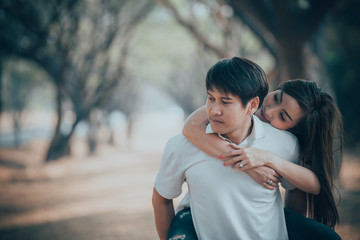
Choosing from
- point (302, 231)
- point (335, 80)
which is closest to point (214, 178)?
point (302, 231)

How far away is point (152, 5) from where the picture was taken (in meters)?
12.3

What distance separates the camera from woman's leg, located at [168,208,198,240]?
181 cm

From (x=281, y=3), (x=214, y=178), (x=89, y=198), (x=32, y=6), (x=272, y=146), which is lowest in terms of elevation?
(x=89, y=198)

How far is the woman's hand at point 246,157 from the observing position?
1716 millimetres

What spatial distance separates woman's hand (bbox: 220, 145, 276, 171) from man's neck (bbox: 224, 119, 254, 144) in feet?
0.54

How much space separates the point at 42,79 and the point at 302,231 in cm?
2229

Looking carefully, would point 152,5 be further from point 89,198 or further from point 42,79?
point 42,79

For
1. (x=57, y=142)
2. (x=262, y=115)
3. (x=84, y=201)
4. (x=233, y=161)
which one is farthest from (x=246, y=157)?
(x=57, y=142)

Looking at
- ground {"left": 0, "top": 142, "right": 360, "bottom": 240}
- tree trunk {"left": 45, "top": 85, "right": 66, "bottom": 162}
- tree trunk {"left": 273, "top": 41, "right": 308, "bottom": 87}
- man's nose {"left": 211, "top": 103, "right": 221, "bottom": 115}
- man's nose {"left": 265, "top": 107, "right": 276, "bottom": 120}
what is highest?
tree trunk {"left": 273, "top": 41, "right": 308, "bottom": 87}

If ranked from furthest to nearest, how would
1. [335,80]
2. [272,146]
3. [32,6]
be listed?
1. [335,80]
2. [32,6]
3. [272,146]

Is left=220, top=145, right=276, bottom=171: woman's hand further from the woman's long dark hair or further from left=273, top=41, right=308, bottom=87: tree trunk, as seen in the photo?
left=273, top=41, right=308, bottom=87: tree trunk

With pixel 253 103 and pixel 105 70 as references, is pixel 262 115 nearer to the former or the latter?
pixel 253 103

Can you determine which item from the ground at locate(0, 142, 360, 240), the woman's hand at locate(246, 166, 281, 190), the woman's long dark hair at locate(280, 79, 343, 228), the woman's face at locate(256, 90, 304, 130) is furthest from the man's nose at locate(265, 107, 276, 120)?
the ground at locate(0, 142, 360, 240)

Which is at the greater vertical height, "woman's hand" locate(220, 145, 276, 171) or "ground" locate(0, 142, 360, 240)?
"woman's hand" locate(220, 145, 276, 171)
